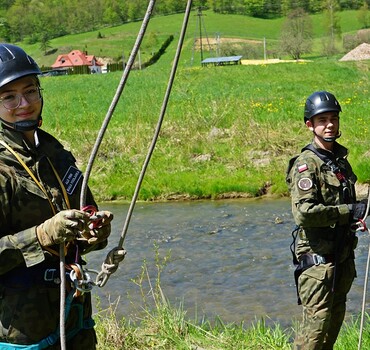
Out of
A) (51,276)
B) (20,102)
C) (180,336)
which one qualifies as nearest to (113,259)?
(51,276)

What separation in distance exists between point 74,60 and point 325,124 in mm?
85303

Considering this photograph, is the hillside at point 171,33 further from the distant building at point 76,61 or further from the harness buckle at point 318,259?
the harness buckle at point 318,259

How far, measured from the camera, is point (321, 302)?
452 cm

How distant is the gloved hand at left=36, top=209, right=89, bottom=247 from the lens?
262 cm

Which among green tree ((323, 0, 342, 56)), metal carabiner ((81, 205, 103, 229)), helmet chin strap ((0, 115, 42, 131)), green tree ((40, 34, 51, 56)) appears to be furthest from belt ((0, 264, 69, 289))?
green tree ((40, 34, 51, 56))

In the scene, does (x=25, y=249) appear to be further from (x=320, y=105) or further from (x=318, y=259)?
(x=320, y=105)

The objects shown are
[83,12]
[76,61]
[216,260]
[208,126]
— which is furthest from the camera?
[83,12]

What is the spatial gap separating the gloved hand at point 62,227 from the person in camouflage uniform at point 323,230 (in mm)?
2108

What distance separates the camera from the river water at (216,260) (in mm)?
8180

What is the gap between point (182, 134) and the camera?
1897 cm

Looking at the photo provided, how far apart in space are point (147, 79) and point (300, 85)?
28.2 feet

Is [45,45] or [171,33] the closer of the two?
[171,33]

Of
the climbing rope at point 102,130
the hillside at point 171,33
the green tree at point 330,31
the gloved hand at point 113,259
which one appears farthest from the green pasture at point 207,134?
the hillside at point 171,33

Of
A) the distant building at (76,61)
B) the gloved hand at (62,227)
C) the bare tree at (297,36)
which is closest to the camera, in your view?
the gloved hand at (62,227)
